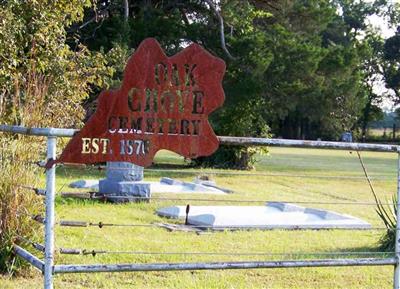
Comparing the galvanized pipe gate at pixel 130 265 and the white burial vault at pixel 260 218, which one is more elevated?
the galvanized pipe gate at pixel 130 265

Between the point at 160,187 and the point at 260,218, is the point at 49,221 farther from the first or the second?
the point at 160,187

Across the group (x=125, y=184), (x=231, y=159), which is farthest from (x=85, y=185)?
(x=231, y=159)

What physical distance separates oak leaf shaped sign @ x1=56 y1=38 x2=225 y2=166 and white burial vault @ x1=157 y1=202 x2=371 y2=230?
5.86 metres

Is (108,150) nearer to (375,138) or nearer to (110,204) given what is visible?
(110,204)

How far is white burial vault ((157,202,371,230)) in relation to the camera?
1003 centimetres

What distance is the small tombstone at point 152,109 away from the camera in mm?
3924

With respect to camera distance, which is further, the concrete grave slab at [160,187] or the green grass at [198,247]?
the concrete grave slab at [160,187]

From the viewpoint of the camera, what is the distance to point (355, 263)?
469cm

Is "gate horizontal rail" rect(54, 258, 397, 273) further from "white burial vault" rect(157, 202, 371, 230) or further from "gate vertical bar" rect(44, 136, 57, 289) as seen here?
"white burial vault" rect(157, 202, 371, 230)

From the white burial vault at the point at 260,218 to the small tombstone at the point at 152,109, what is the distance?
5.86 meters

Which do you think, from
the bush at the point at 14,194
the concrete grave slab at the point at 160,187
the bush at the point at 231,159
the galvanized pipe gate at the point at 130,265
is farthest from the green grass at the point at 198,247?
Result: the bush at the point at 231,159

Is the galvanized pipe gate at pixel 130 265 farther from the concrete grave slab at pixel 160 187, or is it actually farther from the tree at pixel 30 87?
the concrete grave slab at pixel 160 187

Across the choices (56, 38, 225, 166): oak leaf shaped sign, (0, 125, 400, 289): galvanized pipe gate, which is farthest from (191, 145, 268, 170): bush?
(56, 38, 225, 166): oak leaf shaped sign

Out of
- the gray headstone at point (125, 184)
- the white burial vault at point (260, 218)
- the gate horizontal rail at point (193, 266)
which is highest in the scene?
the gate horizontal rail at point (193, 266)
